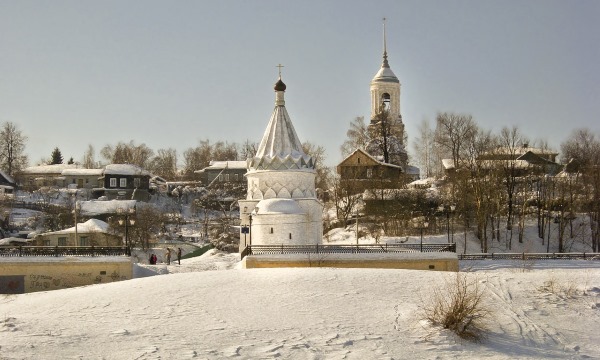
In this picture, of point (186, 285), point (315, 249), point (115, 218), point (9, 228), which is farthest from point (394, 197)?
point (186, 285)

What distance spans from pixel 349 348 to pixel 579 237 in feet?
109

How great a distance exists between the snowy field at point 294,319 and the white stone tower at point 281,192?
12.5 metres

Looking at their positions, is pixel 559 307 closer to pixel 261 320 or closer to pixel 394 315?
pixel 394 315

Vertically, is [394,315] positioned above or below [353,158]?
below

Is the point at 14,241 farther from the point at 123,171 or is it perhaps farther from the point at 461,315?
the point at 461,315

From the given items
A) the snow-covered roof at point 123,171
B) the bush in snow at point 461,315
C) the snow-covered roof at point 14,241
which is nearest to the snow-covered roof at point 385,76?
the snow-covered roof at point 123,171

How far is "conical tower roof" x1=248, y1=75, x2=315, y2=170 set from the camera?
3222 centimetres

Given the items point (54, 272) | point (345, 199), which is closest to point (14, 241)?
point (345, 199)

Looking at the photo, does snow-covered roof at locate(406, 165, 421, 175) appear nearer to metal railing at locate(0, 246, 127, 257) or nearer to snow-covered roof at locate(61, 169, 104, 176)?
snow-covered roof at locate(61, 169, 104, 176)

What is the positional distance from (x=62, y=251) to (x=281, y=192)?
1096 cm

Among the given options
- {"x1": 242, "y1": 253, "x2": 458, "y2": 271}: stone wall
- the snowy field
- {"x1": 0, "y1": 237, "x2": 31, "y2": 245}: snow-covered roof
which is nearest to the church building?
{"x1": 0, "y1": 237, "x2": 31, "y2": 245}: snow-covered roof

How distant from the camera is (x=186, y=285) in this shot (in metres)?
16.4

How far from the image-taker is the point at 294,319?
44.4ft

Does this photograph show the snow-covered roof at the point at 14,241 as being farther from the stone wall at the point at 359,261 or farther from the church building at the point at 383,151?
the stone wall at the point at 359,261
